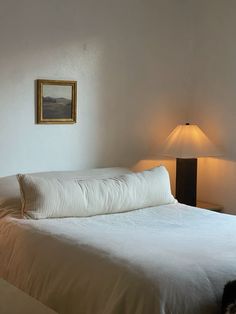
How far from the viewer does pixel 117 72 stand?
404cm

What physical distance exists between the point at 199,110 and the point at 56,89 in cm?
134

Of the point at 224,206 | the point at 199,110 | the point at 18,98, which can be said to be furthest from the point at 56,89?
the point at 224,206

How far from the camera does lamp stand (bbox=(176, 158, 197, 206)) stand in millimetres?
4137

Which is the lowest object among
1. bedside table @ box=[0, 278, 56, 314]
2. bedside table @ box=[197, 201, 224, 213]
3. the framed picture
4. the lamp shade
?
bedside table @ box=[0, 278, 56, 314]

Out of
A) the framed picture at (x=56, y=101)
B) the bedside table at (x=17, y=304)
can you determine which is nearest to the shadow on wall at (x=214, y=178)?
the framed picture at (x=56, y=101)

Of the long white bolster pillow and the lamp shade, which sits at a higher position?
the lamp shade

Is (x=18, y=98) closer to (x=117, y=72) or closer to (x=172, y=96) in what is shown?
(x=117, y=72)

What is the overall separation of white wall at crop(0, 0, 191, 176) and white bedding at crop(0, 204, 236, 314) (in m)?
0.74

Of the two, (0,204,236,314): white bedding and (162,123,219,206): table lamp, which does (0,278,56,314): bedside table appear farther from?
(162,123,219,206): table lamp

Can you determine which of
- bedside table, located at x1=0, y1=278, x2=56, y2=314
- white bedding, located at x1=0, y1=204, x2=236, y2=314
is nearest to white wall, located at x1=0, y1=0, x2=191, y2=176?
white bedding, located at x1=0, y1=204, x2=236, y2=314

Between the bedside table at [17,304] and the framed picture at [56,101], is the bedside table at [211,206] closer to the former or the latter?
the framed picture at [56,101]

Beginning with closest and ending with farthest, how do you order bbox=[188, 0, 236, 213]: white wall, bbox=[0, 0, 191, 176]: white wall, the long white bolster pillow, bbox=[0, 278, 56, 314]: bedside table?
bbox=[0, 278, 56, 314]: bedside table, the long white bolster pillow, bbox=[0, 0, 191, 176]: white wall, bbox=[188, 0, 236, 213]: white wall

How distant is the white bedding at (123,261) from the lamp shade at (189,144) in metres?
0.78

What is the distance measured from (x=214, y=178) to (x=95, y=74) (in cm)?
132
